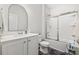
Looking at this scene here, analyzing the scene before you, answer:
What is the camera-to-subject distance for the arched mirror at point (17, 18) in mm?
1944

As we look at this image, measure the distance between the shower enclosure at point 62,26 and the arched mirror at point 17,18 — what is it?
3.51ft

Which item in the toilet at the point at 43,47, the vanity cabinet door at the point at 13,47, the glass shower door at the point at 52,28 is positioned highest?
the glass shower door at the point at 52,28

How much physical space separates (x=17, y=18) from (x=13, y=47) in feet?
3.44

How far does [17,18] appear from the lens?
210 centimetres

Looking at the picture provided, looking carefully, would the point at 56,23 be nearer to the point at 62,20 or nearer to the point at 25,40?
the point at 62,20

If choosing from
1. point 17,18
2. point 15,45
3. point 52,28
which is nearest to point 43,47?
point 52,28

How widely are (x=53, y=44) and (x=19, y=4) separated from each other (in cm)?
179

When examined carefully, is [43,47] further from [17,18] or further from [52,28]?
[17,18]

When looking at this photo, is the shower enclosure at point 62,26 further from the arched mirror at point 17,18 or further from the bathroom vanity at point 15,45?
the bathroom vanity at point 15,45

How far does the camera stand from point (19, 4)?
2.17m

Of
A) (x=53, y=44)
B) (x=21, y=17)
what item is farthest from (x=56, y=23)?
(x=21, y=17)

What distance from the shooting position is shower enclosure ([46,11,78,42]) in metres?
2.44

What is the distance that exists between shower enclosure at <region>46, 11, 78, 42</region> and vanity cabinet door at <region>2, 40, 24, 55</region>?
5.52 ft

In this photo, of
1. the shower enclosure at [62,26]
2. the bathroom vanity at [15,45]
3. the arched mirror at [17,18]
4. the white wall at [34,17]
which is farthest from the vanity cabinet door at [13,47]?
the shower enclosure at [62,26]
